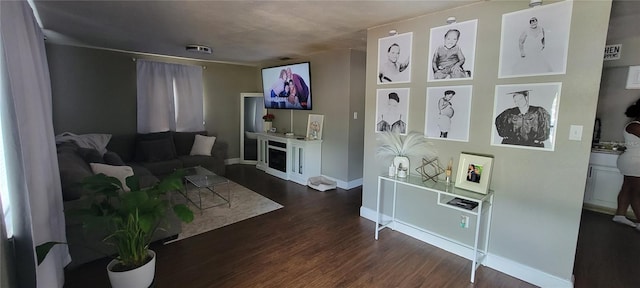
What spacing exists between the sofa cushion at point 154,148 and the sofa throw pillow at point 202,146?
1.16 feet

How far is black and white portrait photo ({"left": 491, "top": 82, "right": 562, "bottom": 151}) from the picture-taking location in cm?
219

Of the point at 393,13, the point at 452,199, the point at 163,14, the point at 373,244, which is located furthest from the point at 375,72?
the point at 163,14

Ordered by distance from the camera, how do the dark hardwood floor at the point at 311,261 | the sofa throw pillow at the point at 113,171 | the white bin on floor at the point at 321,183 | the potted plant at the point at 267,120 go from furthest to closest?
1. the potted plant at the point at 267,120
2. the white bin on floor at the point at 321,183
3. the sofa throw pillow at the point at 113,171
4. the dark hardwood floor at the point at 311,261

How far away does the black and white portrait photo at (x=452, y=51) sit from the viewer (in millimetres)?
2568

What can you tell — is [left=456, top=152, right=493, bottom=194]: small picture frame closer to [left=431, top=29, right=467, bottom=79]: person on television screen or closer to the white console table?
the white console table

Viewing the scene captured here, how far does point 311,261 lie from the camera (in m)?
2.60

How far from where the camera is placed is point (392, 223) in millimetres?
3295

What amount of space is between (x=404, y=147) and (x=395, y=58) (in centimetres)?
98

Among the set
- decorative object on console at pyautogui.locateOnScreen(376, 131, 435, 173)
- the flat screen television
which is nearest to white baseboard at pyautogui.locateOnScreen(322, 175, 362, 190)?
the flat screen television

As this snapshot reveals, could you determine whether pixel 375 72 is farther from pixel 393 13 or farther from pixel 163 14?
pixel 163 14

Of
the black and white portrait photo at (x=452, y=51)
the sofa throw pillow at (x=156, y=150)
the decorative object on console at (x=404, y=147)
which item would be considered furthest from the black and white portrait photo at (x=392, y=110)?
the sofa throw pillow at (x=156, y=150)

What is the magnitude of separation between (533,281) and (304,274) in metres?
1.89

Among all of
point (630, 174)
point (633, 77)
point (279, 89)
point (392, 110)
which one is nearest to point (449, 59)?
point (392, 110)

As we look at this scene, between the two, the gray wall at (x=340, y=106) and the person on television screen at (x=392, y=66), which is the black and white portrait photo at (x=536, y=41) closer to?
the person on television screen at (x=392, y=66)
